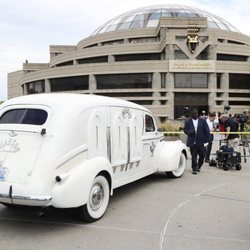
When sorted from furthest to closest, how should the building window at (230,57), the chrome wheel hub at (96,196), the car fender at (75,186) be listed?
the building window at (230,57) < the chrome wheel hub at (96,196) < the car fender at (75,186)

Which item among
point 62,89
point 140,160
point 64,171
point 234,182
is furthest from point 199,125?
point 62,89

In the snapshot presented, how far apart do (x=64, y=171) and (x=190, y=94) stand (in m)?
46.9

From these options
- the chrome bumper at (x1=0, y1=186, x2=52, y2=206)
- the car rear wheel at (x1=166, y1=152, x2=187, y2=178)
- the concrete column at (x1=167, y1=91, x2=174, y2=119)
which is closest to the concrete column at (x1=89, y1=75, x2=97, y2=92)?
the concrete column at (x1=167, y1=91, x2=174, y2=119)

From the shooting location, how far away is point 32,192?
17.0 feet

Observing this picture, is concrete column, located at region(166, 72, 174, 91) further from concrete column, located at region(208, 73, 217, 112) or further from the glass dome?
the glass dome

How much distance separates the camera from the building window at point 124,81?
52.5 metres

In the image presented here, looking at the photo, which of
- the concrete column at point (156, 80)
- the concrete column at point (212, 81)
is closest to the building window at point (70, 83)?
the concrete column at point (156, 80)

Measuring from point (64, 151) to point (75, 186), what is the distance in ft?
1.77

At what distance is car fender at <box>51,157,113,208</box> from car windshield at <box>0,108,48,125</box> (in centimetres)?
93

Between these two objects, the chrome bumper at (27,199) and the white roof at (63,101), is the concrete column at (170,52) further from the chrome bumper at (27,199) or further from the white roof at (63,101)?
the chrome bumper at (27,199)

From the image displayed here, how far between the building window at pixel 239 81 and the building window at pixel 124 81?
1121 centimetres

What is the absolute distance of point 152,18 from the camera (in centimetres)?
6856

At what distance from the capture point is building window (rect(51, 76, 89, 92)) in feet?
188

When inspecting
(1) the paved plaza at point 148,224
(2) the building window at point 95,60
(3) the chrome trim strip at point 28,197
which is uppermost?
(2) the building window at point 95,60
